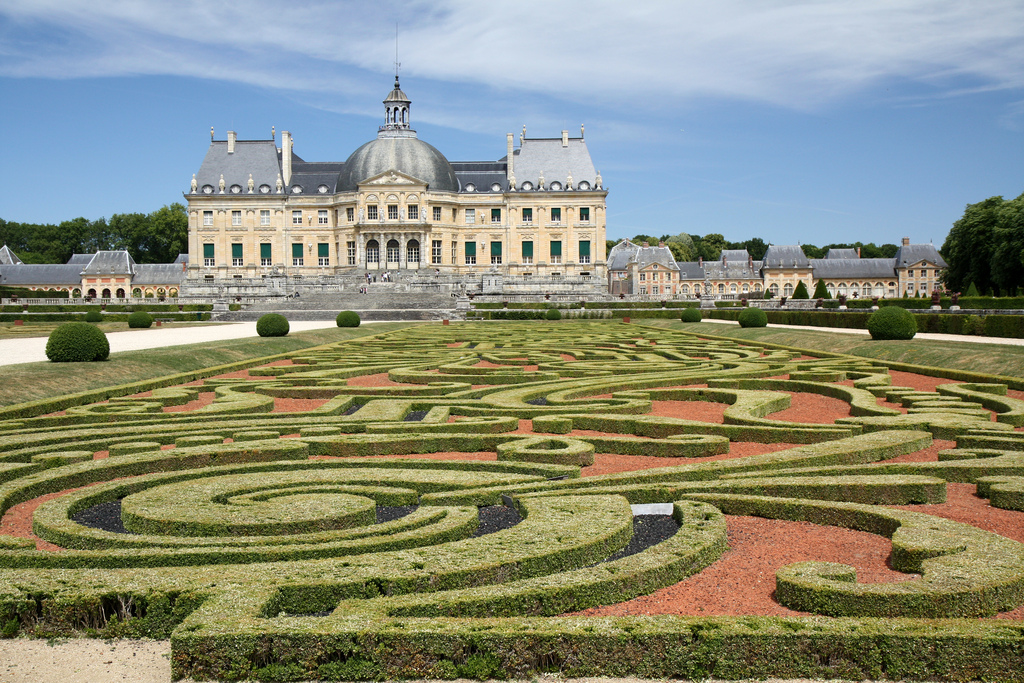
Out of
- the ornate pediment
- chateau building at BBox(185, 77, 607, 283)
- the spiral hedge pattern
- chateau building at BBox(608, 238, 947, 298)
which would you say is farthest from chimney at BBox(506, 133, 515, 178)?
the spiral hedge pattern

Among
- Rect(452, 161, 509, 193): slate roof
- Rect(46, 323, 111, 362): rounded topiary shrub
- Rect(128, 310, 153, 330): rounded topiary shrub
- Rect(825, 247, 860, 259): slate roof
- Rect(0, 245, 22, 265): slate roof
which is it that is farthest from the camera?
Rect(825, 247, 860, 259): slate roof

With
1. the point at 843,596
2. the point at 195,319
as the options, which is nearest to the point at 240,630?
the point at 843,596

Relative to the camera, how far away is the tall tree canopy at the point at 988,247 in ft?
163

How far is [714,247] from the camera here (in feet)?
414

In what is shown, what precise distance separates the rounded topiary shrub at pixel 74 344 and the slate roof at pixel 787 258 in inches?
3792

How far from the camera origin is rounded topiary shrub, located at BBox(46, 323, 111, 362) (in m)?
15.3

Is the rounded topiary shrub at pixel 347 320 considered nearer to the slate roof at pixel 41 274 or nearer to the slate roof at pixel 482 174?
the slate roof at pixel 482 174

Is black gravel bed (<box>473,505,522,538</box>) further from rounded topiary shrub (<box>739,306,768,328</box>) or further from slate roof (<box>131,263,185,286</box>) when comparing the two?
slate roof (<box>131,263,185,286</box>)

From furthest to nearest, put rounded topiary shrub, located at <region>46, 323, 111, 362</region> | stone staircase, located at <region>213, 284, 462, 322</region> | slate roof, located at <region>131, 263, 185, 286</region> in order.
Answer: slate roof, located at <region>131, 263, 185, 286</region> < stone staircase, located at <region>213, 284, 462, 322</region> < rounded topiary shrub, located at <region>46, 323, 111, 362</region>

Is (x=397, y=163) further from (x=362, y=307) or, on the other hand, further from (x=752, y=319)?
(x=752, y=319)

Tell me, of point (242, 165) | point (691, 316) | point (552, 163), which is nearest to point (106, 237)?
point (242, 165)

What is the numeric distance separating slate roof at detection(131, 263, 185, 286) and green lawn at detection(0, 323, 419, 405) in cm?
7576

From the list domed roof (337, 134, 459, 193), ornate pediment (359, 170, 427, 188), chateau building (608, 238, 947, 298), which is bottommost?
chateau building (608, 238, 947, 298)

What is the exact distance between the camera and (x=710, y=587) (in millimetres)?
4355
